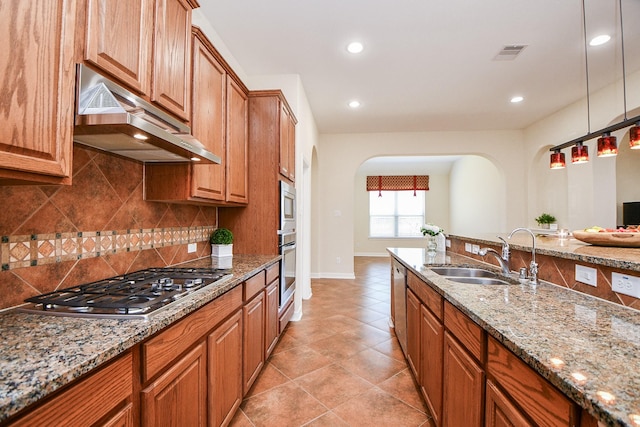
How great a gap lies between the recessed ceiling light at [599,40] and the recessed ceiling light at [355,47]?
225cm

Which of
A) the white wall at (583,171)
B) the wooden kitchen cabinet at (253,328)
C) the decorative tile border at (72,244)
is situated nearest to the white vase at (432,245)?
the wooden kitchen cabinet at (253,328)

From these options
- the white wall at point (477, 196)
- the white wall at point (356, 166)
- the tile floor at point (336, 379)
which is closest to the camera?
the tile floor at point (336, 379)

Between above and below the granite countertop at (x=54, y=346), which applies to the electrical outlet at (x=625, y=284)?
above

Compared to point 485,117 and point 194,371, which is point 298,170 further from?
point 485,117

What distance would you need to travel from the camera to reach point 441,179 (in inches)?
358

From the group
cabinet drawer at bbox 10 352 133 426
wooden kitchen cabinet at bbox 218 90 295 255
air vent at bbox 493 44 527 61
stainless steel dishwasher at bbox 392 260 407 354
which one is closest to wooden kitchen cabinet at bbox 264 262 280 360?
wooden kitchen cabinet at bbox 218 90 295 255

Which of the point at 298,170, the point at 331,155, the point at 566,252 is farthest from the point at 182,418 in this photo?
the point at 331,155

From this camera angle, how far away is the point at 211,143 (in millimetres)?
2059

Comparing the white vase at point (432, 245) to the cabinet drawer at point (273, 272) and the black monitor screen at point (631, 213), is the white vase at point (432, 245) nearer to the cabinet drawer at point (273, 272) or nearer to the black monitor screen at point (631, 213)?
the cabinet drawer at point (273, 272)

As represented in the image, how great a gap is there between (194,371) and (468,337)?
115 cm

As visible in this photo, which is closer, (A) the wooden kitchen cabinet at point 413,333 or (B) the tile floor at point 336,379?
(B) the tile floor at point 336,379

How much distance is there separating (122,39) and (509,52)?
11.5 ft

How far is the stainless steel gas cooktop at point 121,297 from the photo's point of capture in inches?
39.8

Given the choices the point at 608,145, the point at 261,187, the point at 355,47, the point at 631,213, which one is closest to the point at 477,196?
the point at 631,213
